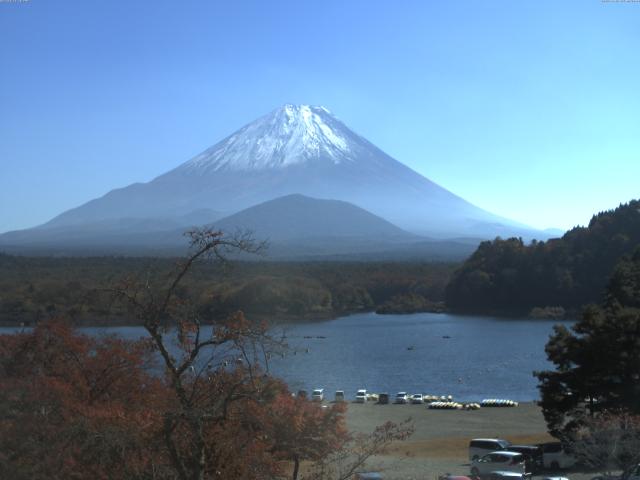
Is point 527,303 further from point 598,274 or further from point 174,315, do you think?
point 174,315

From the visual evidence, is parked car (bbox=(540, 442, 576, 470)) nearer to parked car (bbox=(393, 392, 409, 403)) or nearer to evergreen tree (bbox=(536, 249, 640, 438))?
evergreen tree (bbox=(536, 249, 640, 438))

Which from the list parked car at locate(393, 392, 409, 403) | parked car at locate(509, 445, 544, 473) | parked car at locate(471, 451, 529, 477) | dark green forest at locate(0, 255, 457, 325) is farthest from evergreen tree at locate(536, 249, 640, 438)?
dark green forest at locate(0, 255, 457, 325)

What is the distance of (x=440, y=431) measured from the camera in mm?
16016

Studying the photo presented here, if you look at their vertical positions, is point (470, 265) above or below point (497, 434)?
above

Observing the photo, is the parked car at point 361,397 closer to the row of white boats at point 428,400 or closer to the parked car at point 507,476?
the row of white boats at point 428,400

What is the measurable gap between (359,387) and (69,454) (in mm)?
18556

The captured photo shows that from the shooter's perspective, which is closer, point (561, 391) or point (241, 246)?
point (241, 246)

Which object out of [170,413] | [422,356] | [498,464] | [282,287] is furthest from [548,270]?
[170,413]

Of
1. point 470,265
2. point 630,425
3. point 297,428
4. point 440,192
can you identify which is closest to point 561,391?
point 630,425

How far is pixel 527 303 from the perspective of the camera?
44.5 meters

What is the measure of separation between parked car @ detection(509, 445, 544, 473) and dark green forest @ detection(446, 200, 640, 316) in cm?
3042

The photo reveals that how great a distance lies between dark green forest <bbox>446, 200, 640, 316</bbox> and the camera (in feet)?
140

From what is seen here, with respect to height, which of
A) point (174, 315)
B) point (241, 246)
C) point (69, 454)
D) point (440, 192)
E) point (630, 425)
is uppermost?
point (440, 192)

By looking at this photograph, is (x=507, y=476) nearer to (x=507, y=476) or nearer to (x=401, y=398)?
(x=507, y=476)
